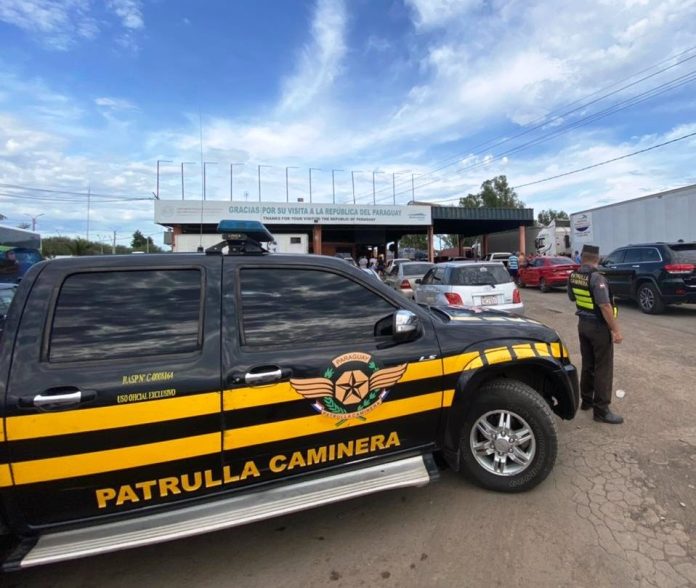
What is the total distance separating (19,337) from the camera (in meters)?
2.04

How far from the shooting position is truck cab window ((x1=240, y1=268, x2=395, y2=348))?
2467 mm

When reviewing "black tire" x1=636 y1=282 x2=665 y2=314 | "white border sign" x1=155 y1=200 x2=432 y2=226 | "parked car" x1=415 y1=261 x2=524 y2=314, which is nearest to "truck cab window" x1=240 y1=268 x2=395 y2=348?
"parked car" x1=415 y1=261 x2=524 y2=314

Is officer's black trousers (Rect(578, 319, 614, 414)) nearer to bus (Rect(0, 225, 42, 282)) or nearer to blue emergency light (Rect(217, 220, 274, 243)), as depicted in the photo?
blue emergency light (Rect(217, 220, 274, 243))

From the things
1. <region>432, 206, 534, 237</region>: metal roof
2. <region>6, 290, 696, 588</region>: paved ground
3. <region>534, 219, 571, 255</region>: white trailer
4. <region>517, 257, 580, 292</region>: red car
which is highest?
<region>432, 206, 534, 237</region>: metal roof

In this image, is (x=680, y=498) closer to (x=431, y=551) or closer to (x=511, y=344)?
(x=511, y=344)

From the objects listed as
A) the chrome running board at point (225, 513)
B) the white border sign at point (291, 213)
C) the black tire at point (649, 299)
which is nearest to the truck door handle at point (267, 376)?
the chrome running board at point (225, 513)

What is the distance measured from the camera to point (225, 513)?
2.19m

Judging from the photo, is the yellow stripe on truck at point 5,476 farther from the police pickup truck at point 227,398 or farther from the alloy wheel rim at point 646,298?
the alloy wheel rim at point 646,298

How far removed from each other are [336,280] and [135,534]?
1.72 meters

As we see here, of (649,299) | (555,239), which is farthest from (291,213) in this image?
(649,299)

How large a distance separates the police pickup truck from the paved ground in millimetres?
326

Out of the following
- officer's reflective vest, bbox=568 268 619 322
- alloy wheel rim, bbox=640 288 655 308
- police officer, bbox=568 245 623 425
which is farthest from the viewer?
alloy wheel rim, bbox=640 288 655 308

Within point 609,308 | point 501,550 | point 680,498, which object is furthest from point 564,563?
point 609,308

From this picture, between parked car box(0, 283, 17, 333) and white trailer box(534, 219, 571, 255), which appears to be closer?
parked car box(0, 283, 17, 333)
